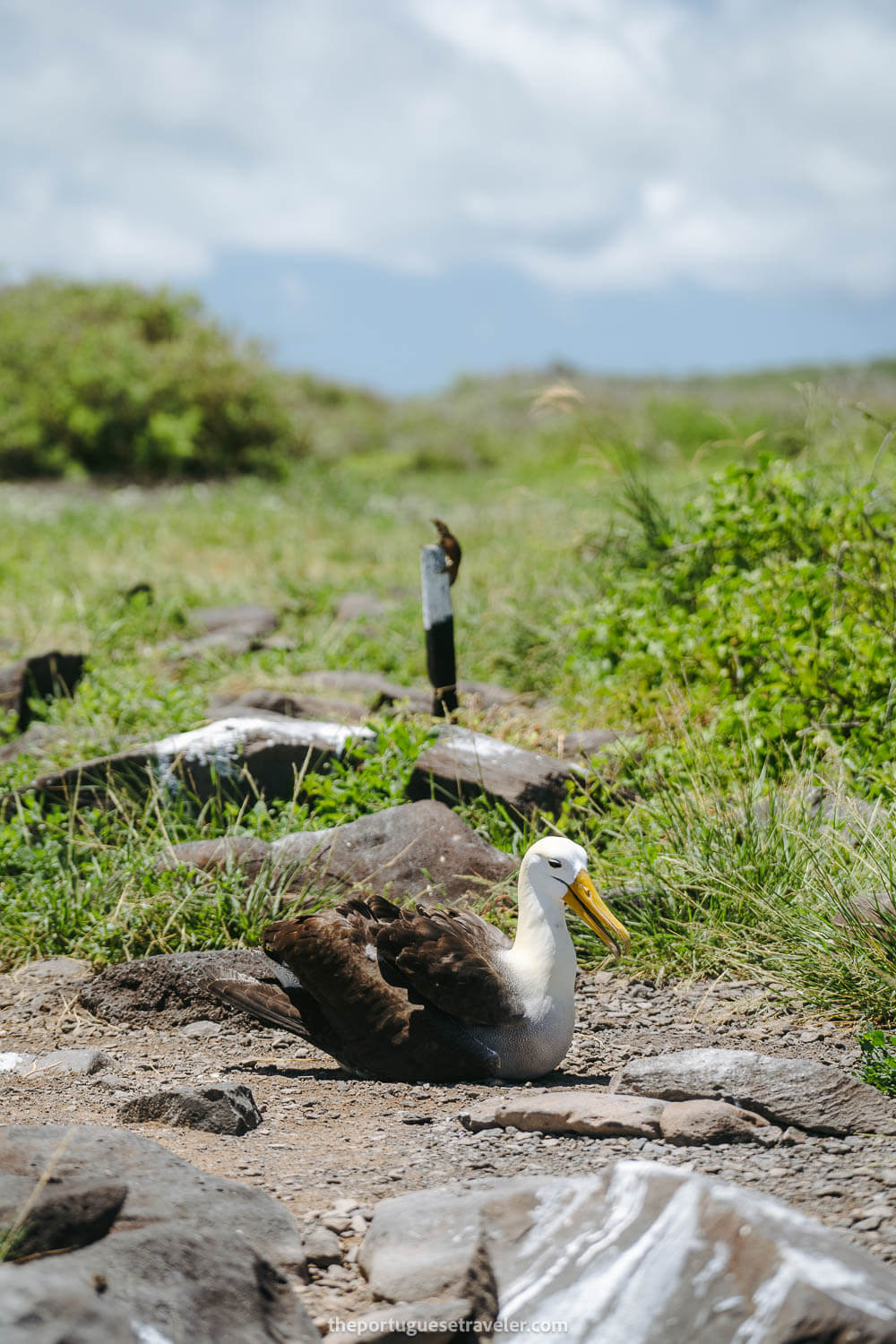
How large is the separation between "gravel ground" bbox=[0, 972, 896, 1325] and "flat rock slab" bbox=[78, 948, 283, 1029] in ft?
0.23

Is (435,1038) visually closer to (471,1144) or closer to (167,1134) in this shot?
(471,1144)

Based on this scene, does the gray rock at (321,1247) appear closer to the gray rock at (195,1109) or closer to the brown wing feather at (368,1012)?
the gray rock at (195,1109)

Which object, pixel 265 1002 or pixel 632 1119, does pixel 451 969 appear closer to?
pixel 632 1119

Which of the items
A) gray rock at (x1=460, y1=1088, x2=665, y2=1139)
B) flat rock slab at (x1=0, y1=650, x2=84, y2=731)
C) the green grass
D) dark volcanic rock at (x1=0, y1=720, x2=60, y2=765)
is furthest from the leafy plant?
flat rock slab at (x1=0, y1=650, x2=84, y2=731)

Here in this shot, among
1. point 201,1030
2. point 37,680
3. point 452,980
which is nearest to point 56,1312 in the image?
point 452,980

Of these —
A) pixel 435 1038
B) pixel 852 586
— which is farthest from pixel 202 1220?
pixel 852 586

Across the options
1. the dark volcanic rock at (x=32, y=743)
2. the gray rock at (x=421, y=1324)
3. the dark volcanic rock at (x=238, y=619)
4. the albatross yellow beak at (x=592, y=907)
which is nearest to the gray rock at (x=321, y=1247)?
the gray rock at (x=421, y=1324)

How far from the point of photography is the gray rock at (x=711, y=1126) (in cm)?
312

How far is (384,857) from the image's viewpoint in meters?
4.90

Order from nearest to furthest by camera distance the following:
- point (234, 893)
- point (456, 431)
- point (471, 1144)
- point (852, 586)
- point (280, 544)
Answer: point (471, 1144) → point (234, 893) → point (852, 586) → point (280, 544) → point (456, 431)

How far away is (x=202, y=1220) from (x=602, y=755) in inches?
132

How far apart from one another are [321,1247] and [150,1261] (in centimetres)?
49

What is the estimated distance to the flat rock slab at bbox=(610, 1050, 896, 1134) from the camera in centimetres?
317

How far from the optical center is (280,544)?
12086 mm
